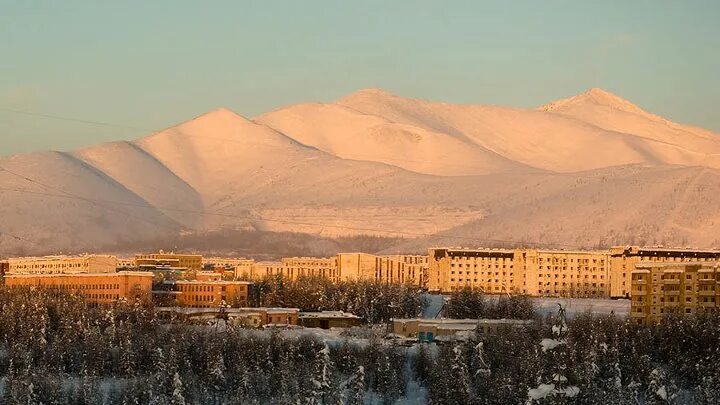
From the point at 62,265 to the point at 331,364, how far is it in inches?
2497

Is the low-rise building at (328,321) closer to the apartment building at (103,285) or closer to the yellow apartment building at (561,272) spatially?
the apartment building at (103,285)

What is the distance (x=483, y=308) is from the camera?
281 feet

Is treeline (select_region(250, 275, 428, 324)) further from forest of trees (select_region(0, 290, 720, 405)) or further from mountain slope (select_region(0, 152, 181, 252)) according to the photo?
mountain slope (select_region(0, 152, 181, 252))

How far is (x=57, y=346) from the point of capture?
65625 millimetres

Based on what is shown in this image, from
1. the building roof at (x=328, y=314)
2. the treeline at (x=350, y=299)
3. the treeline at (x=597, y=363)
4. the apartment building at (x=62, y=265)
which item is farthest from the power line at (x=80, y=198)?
the treeline at (x=597, y=363)

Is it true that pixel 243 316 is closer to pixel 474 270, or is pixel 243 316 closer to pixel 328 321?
pixel 328 321

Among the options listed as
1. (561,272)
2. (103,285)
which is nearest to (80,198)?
(561,272)

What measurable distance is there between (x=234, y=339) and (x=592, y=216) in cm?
11015

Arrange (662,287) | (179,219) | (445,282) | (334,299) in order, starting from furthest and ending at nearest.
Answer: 1. (179,219)
2. (445,282)
3. (334,299)
4. (662,287)

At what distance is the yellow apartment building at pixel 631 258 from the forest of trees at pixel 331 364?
34942 mm

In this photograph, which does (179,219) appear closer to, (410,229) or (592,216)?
(410,229)

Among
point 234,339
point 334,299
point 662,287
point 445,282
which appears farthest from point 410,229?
point 234,339

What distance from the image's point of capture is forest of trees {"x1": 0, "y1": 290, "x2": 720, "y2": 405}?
2235 inches

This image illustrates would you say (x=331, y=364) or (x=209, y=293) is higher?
(x=209, y=293)
